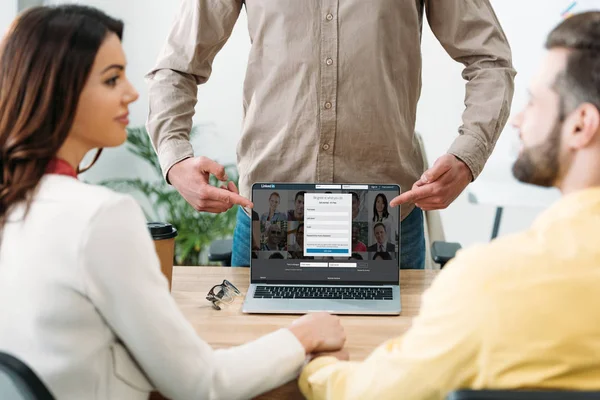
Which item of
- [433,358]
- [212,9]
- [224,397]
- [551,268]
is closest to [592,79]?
[551,268]

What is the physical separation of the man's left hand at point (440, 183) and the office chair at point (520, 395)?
0.97 metres

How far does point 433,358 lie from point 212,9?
147 cm

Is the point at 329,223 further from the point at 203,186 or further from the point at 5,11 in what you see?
the point at 5,11

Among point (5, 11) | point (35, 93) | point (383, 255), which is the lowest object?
point (383, 255)

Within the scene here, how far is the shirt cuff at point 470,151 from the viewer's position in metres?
1.95

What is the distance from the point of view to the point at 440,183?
74.4 inches

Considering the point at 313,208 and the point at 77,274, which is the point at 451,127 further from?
the point at 77,274

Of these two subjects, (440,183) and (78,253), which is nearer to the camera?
(78,253)

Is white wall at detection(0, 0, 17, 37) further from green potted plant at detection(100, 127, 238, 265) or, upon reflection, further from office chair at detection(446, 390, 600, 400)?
office chair at detection(446, 390, 600, 400)

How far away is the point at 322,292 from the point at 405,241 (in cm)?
42

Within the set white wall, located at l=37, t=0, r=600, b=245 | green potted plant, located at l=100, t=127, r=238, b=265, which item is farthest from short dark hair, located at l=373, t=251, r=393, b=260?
white wall, located at l=37, t=0, r=600, b=245

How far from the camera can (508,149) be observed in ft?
14.2

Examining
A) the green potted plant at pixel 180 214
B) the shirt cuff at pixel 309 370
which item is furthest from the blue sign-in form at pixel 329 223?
the green potted plant at pixel 180 214

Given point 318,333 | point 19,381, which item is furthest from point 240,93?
point 19,381
